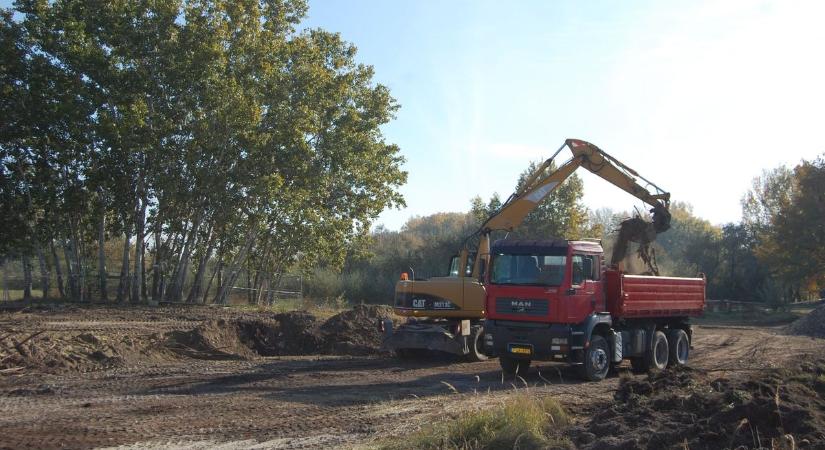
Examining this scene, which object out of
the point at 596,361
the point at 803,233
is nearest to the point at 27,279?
the point at 596,361

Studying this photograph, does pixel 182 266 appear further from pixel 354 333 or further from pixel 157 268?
pixel 354 333

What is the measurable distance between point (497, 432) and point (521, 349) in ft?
21.9

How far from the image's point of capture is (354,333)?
2231 cm

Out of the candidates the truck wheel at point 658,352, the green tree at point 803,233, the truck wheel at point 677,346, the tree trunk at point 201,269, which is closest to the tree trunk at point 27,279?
the tree trunk at point 201,269

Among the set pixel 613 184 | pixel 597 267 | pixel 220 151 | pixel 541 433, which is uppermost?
pixel 220 151

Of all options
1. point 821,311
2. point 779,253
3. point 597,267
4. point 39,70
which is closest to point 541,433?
point 597,267

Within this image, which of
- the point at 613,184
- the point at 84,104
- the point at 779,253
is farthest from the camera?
the point at 779,253

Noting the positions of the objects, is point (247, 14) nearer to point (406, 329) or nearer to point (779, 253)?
point (406, 329)

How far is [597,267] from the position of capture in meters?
16.1

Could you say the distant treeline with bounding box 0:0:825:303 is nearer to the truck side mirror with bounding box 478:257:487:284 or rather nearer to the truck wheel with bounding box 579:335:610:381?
Answer: the truck side mirror with bounding box 478:257:487:284

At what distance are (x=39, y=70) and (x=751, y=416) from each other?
2745cm

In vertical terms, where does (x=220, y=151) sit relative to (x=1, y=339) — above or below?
above

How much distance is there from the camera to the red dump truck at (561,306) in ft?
49.5

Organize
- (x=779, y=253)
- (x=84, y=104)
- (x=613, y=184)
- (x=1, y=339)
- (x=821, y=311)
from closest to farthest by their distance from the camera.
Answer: (x=1, y=339)
(x=613, y=184)
(x=84, y=104)
(x=821, y=311)
(x=779, y=253)
